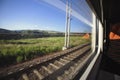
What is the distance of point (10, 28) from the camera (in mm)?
1142

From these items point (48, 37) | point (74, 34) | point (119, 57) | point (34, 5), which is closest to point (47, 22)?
point (48, 37)

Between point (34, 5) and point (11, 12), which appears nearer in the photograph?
point (11, 12)

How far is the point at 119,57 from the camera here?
543 cm

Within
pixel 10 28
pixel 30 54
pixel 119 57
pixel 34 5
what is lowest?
→ pixel 119 57

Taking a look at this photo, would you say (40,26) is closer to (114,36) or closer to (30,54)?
(30,54)

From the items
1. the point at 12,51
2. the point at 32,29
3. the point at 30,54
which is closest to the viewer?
the point at 12,51

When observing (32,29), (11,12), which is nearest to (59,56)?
(32,29)

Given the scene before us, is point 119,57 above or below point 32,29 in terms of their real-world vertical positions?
below

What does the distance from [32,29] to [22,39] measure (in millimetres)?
310

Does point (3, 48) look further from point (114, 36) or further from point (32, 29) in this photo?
point (114, 36)

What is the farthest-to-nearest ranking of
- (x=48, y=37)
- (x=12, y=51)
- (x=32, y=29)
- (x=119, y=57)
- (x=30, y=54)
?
(x=119, y=57) → (x=48, y=37) → (x=30, y=54) → (x=32, y=29) → (x=12, y=51)

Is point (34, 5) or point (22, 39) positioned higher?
point (34, 5)

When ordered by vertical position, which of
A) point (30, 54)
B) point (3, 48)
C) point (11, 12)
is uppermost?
point (11, 12)

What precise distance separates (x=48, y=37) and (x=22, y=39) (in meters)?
0.70
